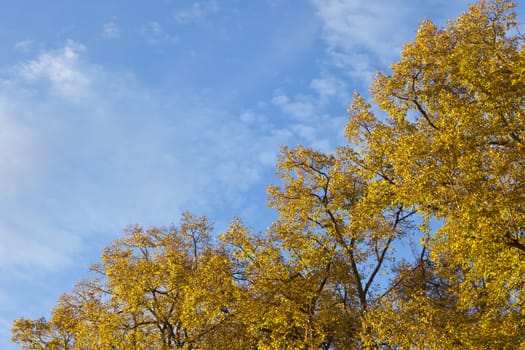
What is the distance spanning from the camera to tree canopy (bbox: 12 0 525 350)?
26578 mm

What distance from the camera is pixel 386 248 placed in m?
36.8

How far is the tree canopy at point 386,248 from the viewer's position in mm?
26578

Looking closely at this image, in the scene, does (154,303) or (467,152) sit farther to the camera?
(154,303)

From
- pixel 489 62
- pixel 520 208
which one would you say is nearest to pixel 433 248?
pixel 520 208

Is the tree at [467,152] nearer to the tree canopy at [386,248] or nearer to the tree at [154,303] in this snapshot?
the tree canopy at [386,248]

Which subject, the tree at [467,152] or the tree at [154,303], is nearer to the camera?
the tree at [467,152]

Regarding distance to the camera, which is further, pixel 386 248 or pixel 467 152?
pixel 386 248

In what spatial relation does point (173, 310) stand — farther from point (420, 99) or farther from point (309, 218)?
point (420, 99)

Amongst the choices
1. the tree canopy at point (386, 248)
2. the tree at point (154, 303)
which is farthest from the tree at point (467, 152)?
the tree at point (154, 303)

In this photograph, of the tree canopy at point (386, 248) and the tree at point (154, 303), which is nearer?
the tree canopy at point (386, 248)

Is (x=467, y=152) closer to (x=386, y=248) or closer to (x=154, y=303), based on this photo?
(x=386, y=248)

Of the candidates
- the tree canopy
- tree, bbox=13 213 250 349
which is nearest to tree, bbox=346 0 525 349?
the tree canopy

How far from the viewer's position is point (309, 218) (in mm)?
38438

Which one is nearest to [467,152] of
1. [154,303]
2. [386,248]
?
[386,248]
